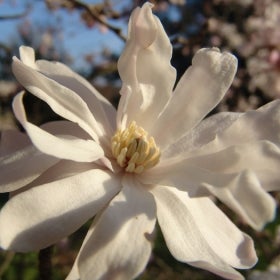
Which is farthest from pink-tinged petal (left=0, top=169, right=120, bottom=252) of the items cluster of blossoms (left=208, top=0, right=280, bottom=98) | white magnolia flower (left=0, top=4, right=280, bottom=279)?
cluster of blossoms (left=208, top=0, right=280, bottom=98)

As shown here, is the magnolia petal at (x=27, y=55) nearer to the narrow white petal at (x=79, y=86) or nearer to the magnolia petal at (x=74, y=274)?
the narrow white petal at (x=79, y=86)

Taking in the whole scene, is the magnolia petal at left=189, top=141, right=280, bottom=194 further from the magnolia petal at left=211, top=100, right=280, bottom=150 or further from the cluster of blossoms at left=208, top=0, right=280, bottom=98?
the cluster of blossoms at left=208, top=0, right=280, bottom=98

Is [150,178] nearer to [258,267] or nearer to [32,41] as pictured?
[258,267]

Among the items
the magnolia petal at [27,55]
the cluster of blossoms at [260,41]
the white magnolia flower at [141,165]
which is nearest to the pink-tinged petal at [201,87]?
the white magnolia flower at [141,165]

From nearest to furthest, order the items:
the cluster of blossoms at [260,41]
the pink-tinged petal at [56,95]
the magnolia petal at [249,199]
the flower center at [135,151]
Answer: the magnolia petal at [249,199] → the pink-tinged petal at [56,95] → the flower center at [135,151] → the cluster of blossoms at [260,41]

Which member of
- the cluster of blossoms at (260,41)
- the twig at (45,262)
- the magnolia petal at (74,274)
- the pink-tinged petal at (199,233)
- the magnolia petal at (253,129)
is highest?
the magnolia petal at (253,129)

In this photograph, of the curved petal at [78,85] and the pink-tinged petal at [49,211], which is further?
the curved petal at [78,85]

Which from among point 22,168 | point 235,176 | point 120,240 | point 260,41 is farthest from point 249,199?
point 260,41
